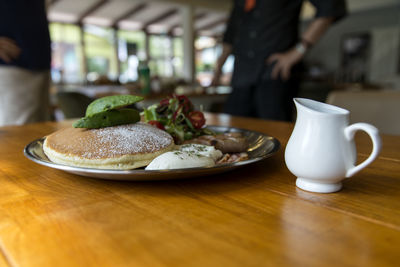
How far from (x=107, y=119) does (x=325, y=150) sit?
40 centimetres

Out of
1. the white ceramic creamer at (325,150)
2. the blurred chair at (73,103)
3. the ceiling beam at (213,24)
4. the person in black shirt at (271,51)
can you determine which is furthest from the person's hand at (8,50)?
the ceiling beam at (213,24)

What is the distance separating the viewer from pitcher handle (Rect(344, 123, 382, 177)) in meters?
0.45

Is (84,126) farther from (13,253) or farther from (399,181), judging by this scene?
(399,181)

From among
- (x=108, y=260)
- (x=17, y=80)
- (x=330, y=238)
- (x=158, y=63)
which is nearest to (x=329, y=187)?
(x=330, y=238)

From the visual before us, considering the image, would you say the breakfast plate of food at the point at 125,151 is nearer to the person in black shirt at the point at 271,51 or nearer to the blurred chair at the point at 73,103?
the blurred chair at the point at 73,103

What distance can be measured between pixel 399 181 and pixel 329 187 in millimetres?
161

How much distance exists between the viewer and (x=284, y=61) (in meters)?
1.96

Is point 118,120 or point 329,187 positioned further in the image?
point 118,120

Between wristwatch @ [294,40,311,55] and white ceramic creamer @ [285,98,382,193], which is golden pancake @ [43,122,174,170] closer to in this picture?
white ceramic creamer @ [285,98,382,193]

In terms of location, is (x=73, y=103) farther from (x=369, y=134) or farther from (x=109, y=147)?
(x=369, y=134)

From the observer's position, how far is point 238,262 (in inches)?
12.8

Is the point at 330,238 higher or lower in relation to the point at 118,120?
lower

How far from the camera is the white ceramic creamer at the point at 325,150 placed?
48 centimetres

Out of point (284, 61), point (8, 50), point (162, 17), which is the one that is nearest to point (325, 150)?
point (284, 61)
